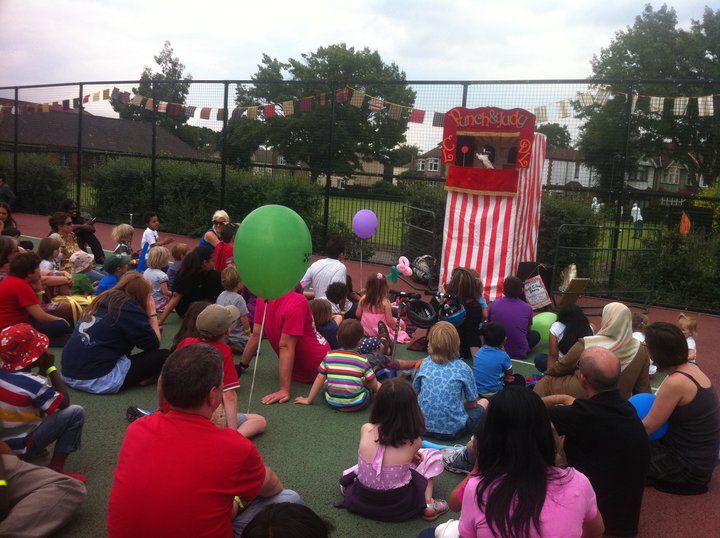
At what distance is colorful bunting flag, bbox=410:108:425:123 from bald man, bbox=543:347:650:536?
29.1ft

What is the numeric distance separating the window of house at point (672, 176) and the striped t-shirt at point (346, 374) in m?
11.6

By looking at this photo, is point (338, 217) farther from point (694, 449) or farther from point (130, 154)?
→ point (694, 449)

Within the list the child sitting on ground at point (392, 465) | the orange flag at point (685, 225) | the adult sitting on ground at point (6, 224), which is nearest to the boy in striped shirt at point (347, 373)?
the child sitting on ground at point (392, 465)

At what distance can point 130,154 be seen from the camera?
59.5 ft

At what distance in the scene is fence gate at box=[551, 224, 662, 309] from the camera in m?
9.80

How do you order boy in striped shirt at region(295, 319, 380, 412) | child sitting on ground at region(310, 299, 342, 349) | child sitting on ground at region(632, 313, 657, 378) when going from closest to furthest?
boy in striped shirt at region(295, 319, 380, 412)
child sitting on ground at region(310, 299, 342, 349)
child sitting on ground at region(632, 313, 657, 378)

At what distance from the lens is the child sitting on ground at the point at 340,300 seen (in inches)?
272

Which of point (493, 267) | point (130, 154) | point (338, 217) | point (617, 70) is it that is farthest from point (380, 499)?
point (617, 70)

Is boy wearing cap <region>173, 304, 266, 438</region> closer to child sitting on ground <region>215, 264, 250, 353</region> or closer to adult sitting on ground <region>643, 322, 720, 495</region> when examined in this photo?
child sitting on ground <region>215, 264, 250, 353</region>

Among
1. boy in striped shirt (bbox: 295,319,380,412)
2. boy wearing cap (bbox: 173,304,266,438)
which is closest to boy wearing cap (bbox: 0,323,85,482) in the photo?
boy wearing cap (bbox: 173,304,266,438)

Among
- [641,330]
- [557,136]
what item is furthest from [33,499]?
[557,136]

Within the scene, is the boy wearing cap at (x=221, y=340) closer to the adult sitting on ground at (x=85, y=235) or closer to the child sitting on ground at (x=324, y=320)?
the child sitting on ground at (x=324, y=320)

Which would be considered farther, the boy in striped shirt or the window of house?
the window of house

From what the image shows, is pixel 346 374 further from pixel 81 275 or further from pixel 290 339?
pixel 81 275
